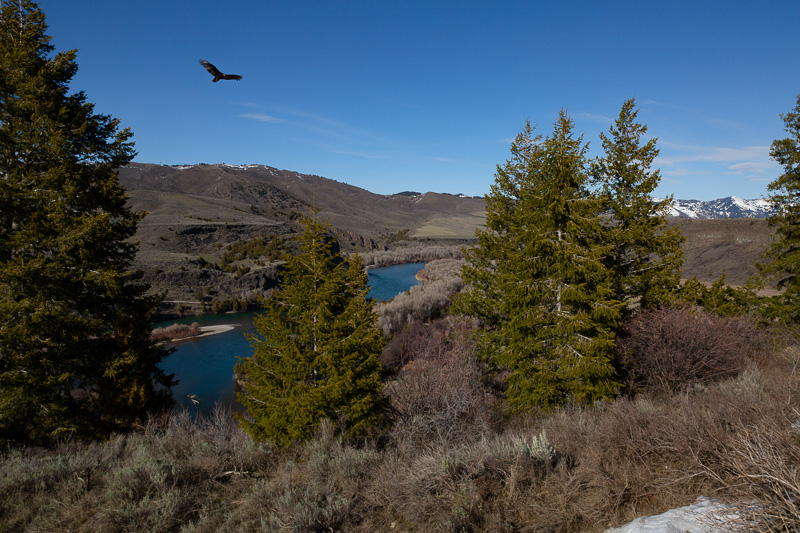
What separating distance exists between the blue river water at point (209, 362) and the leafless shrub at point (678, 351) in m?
13.2

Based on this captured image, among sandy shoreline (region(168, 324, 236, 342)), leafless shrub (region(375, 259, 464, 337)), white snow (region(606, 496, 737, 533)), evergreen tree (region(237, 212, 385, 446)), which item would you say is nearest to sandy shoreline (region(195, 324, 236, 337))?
sandy shoreline (region(168, 324, 236, 342))

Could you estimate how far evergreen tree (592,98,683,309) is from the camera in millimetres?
13164

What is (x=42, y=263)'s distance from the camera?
920 centimetres

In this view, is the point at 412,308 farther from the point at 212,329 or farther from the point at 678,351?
the point at 678,351

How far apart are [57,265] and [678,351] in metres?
16.2

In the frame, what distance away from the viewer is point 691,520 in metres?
3.15

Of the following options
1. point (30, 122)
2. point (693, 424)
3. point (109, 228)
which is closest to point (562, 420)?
point (693, 424)

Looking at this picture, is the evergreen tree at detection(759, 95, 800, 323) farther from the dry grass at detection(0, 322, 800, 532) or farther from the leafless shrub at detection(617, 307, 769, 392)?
the dry grass at detection(0, 322, 800, 532)

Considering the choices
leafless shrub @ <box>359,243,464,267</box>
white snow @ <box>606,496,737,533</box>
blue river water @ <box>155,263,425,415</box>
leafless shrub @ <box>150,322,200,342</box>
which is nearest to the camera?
white snow @ <box>606,496,737,533</box>

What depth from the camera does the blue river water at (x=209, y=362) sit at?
24000mm

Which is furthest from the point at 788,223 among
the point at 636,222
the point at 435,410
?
the point at 435,410

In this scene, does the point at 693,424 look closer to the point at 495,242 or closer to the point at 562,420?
the point at 562,420

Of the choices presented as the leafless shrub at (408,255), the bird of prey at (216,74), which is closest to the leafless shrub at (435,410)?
the bird of prey at (216,74)

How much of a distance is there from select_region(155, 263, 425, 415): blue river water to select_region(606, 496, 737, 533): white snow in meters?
13.6
